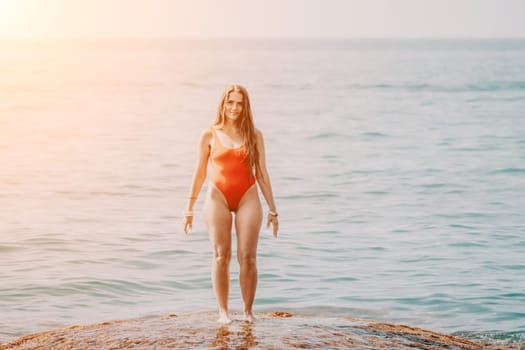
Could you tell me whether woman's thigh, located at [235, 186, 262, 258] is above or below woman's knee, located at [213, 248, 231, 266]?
above

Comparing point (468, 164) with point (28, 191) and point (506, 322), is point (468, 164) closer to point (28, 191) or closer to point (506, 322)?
point (28, 191)

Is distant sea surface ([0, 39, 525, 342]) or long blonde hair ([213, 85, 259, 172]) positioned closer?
long blonde hair ([213, 85, 259, 172])

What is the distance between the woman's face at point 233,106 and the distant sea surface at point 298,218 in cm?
472

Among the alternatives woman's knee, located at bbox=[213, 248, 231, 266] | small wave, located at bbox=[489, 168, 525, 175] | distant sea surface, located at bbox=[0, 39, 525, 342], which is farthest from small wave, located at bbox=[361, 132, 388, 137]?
woman's knee, located at bbox=[213, 248, 231, 266]

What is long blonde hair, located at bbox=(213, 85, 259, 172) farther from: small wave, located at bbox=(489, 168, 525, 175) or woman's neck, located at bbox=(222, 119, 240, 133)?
small wave, located at bbox=(489, 168, 525, 175)

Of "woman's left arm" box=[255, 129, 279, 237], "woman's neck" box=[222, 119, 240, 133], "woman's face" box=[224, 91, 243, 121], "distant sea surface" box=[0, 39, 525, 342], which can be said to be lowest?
"distant sea surface" box=[0, 39, 525, 342]

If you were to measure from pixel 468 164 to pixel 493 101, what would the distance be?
103ft

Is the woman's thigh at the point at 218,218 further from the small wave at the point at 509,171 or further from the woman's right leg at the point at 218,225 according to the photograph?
the small wave at the point at 509,171

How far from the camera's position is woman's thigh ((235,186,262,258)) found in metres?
8.38

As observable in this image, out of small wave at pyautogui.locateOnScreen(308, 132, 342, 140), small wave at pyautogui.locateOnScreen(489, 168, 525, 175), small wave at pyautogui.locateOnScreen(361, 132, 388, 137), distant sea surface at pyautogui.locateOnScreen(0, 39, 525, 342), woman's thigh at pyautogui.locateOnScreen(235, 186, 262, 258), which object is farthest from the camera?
small wave at pyautogui.locateOnScreen(361, 132, 388, 137)

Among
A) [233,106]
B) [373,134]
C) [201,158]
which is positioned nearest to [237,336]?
[201,158]

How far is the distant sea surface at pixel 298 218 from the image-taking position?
13.5 meters

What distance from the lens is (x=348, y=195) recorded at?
26.3m

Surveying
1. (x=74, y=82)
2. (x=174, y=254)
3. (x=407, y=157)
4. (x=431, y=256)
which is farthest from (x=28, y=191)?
(x=74, y=82)
